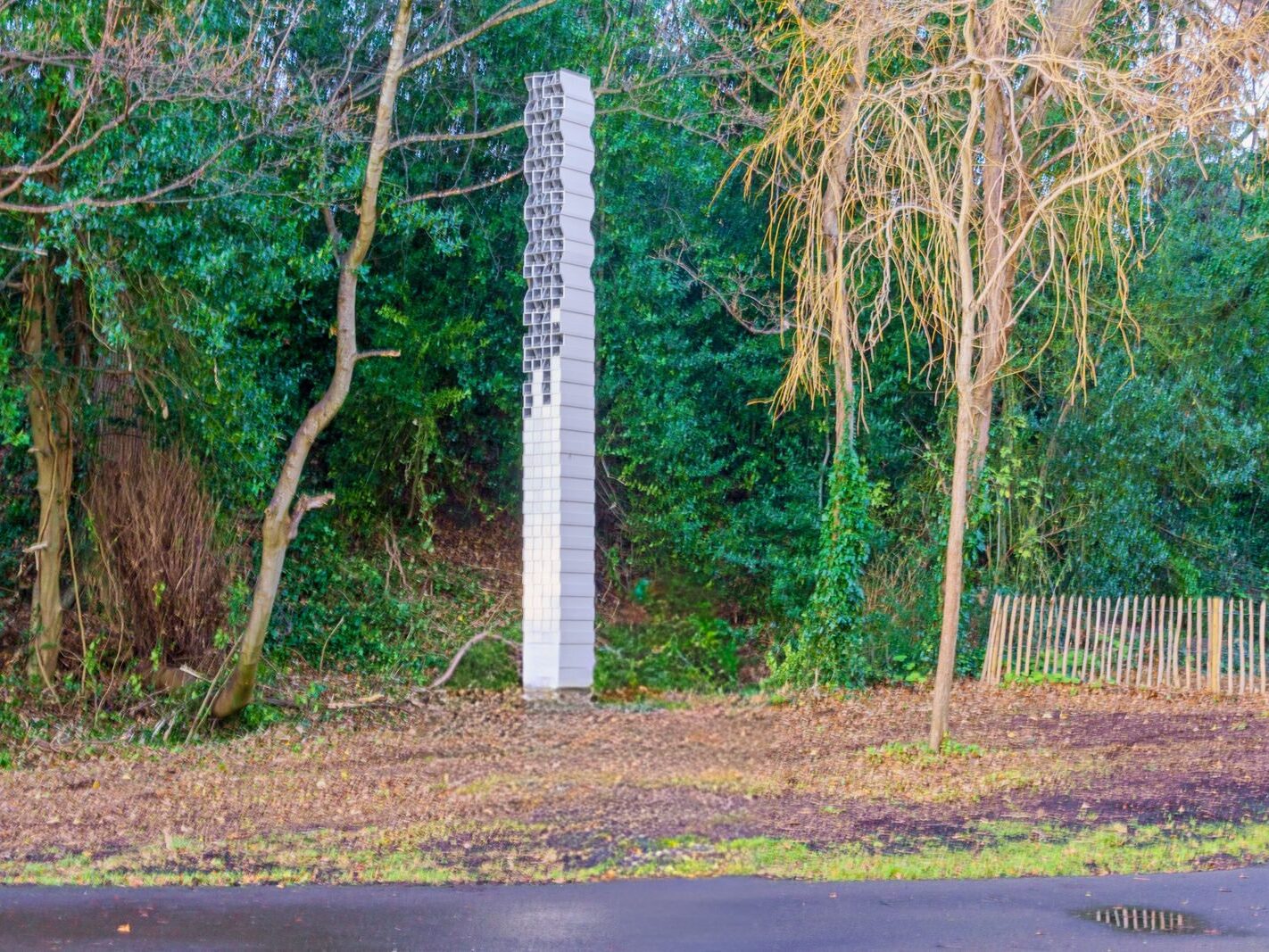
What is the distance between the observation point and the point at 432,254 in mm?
Answer: 16922

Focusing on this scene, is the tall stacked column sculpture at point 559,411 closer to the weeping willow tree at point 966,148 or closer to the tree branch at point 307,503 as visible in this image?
the weeping willow tree at point 966,148

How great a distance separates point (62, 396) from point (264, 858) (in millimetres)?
6869

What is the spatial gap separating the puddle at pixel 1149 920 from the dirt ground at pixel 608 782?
168 cm

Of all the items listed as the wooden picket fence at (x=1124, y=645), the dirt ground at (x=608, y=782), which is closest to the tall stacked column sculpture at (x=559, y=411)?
the dirt ground at (x=608, y=782)

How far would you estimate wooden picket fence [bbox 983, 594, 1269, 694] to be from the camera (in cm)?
1567

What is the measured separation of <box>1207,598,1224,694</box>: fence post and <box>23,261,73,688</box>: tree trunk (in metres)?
13.0

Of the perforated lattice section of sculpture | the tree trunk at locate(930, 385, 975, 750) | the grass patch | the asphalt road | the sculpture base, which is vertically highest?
the perforated lattice section of sculpture

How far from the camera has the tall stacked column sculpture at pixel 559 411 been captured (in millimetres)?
10648

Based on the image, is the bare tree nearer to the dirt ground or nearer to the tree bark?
the tree bark

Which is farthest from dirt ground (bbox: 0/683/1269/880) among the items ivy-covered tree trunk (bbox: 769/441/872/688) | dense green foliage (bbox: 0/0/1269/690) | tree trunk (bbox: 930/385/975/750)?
dense green foliage (bbox: 0/0/1269/690)

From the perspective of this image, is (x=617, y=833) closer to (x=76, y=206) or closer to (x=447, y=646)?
(x=76, y=206)

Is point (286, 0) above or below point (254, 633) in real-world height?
above

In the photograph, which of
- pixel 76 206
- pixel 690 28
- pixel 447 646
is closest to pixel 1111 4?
pixel 690 28

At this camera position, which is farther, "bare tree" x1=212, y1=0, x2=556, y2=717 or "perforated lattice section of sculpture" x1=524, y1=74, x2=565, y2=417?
"bare tree" x1=212, y1=0, x2=556, y2=717
